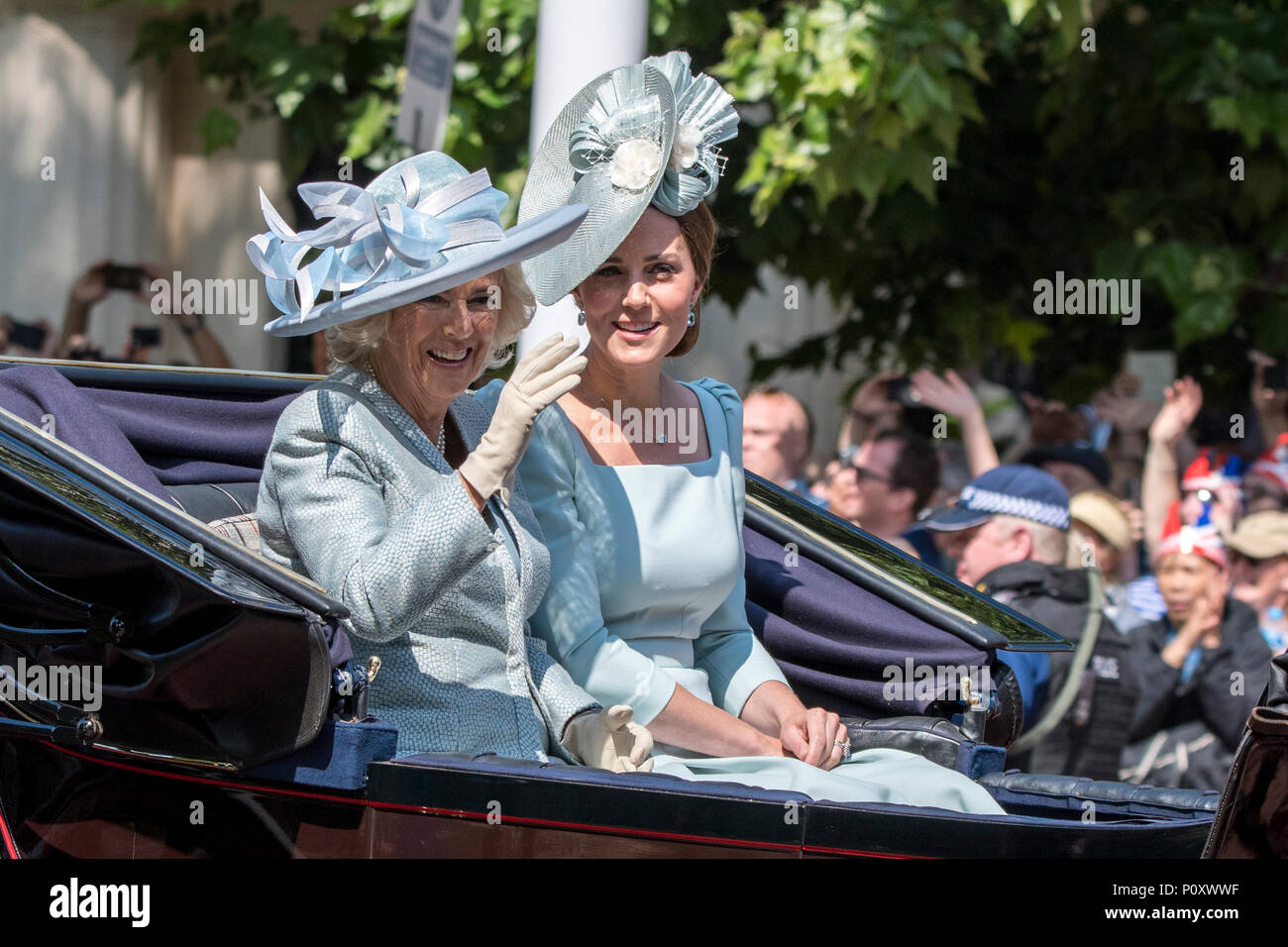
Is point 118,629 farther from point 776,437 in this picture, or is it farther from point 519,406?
point 776,437

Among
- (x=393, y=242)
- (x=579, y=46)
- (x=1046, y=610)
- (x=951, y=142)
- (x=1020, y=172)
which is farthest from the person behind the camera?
(x=1020, y=172)

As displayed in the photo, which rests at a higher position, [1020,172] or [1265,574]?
[1020,172]

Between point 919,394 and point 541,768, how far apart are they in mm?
3385

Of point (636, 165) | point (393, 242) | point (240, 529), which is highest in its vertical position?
point (636, 165)

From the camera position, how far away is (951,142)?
470 centimetres

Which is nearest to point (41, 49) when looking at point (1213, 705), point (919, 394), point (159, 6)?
point (159, 6)

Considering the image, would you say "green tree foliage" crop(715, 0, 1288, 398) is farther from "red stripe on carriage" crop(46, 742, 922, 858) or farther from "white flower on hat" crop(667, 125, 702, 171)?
"red stripe on carriage" crop(46, 742, 922, 858)

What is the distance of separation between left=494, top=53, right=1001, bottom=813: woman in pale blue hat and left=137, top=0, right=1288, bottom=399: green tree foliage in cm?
201

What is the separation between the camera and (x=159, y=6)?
7090 millimetres

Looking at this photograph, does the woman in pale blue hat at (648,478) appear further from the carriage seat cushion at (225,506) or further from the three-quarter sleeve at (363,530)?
the carriage seat cushion at (225,506)

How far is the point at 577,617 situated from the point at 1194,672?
2.47m

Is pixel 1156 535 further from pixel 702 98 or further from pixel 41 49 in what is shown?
pixel 41 49

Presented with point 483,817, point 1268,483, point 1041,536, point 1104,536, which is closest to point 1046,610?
point 1041,536

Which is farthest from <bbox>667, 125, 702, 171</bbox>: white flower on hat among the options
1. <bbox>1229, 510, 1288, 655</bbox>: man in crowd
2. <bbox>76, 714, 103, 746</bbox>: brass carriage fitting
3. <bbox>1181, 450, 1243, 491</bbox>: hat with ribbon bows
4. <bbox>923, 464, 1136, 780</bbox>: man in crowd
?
<bbox>1181, 450, 1243, 491</bbox>: hat with ribbon bows
